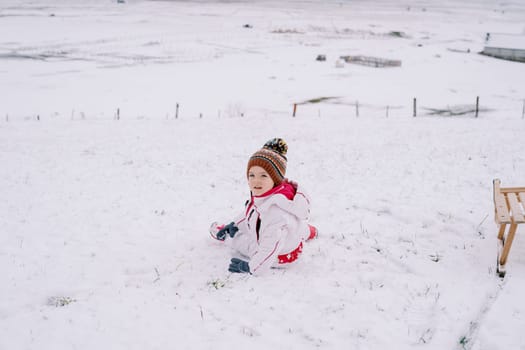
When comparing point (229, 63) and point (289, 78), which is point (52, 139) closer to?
point (289, 78)

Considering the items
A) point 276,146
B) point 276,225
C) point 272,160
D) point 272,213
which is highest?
point 276,146

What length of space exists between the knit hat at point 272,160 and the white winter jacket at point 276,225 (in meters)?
0.21

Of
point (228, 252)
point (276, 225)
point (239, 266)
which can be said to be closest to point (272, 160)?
point (276, 225)

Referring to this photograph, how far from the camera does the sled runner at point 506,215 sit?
194 inches

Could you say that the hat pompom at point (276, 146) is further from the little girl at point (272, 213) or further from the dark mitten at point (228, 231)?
the dark mitten at point (228, 231)

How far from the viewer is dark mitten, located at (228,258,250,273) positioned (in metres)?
5.27

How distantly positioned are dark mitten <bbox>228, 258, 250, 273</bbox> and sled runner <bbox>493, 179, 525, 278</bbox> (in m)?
3.20

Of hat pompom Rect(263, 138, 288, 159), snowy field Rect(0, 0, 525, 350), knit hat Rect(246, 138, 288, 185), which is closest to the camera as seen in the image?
snowy field Rect(0, 0, 525, 350)

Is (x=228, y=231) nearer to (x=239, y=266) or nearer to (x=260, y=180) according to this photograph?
(x=239, y=266)

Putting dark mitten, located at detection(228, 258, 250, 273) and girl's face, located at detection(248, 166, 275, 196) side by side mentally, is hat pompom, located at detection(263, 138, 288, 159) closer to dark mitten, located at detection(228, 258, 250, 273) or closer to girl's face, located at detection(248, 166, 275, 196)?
girl's face, located at detection(248, 166, 275, 196)

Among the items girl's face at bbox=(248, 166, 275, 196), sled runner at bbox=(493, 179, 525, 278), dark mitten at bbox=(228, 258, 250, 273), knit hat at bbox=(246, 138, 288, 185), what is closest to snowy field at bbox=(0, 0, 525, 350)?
dark mitten at bbox=(228, 258, 250, 273)

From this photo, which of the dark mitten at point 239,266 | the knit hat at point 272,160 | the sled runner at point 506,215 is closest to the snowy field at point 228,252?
the dark mitten at point 239,266

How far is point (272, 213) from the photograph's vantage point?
205 inches

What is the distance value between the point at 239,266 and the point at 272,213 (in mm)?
832
